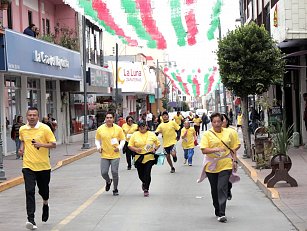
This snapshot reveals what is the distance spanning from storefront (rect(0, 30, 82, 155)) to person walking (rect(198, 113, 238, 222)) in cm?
1252

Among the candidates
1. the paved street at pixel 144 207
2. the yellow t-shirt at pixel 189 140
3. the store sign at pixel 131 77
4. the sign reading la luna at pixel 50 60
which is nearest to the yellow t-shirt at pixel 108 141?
the paved street at pixel 144 207

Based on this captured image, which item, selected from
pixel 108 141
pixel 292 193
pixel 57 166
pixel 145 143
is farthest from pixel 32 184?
pixel 57 166

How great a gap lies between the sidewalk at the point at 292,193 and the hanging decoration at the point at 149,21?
5.02 meters

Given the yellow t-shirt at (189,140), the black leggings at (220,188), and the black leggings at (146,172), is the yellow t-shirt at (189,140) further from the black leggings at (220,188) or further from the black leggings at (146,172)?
the black leggings at (220,188)

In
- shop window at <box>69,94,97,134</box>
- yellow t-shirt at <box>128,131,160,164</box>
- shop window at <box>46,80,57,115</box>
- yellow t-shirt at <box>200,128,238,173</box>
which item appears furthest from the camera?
shop window at <box>69,94,97,134</box>

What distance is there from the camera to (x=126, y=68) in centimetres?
5281

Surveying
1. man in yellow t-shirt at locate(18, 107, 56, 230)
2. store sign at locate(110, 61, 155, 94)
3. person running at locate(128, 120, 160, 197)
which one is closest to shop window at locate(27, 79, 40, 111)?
person running at locate(128, 120, 160, 197)

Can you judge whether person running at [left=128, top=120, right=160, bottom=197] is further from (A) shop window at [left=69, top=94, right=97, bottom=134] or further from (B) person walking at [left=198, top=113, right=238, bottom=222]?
(A) shop window at [left=69, top=94, right=97, bottom=134]

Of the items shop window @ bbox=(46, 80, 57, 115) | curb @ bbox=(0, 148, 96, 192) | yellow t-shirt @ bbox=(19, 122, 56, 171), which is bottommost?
curb @ bbox=(0, 148, 96, 192)

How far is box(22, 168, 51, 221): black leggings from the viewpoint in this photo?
27.8 feet

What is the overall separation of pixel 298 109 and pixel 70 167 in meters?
10.8

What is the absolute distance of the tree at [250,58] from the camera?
18.5 metres

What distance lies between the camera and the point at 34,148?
8.75 meters

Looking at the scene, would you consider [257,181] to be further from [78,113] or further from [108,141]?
[78,113]
